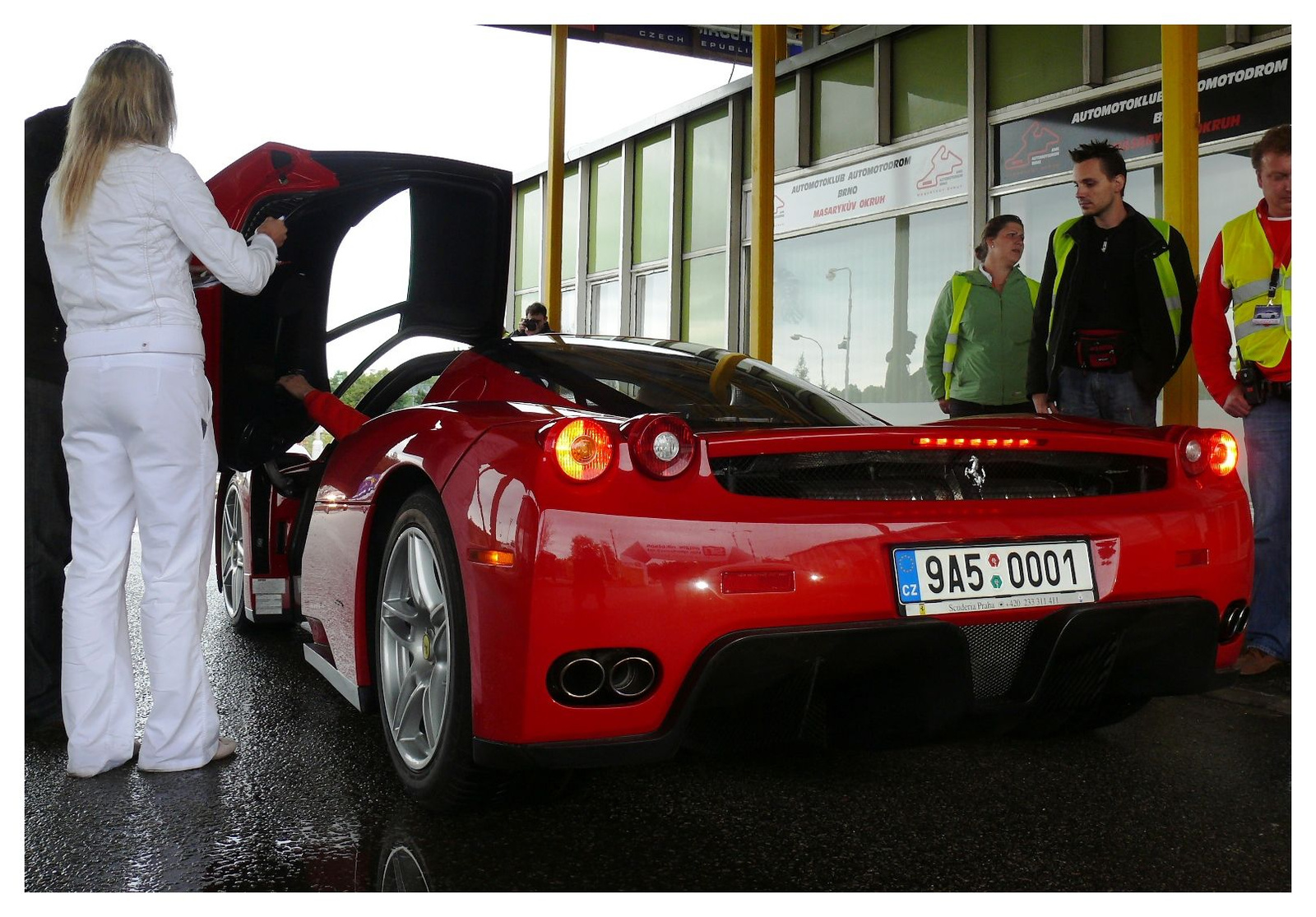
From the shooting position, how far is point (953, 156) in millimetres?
10719

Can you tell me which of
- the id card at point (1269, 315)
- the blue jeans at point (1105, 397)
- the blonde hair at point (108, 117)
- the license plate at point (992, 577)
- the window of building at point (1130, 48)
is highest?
the window of building at point (1130, 48)

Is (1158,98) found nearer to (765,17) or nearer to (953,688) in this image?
(765,17)

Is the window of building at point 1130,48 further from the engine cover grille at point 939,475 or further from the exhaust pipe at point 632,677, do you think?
the exhaust pipe at point 632,677

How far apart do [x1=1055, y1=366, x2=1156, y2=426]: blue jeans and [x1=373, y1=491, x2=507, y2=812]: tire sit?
3.06 meters

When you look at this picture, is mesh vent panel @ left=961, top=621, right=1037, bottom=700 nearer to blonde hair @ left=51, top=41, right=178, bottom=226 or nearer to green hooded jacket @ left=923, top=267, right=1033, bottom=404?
blonde hair @ left=51, top=41, right=178, bottom=226

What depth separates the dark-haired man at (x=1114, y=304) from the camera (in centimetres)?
482

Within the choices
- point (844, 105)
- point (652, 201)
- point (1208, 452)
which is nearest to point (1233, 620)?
point (1208, 452)

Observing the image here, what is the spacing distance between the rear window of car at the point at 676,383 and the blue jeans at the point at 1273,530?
1.73m

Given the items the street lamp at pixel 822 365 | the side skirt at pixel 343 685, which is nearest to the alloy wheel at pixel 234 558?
the side skirt at pixel 343 685

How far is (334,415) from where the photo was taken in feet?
12.7

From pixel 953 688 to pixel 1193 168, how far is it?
3.93 m

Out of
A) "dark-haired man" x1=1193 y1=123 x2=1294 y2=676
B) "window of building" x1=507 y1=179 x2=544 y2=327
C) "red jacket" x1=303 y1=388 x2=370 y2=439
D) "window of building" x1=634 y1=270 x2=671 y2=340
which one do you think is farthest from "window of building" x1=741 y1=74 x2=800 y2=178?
"red jacket" x1=303 y1=388 x2=370 y2=439

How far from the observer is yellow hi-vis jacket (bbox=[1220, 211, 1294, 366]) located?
4.31 m

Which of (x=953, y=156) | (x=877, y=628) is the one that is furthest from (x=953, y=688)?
(x=953, y=156)
